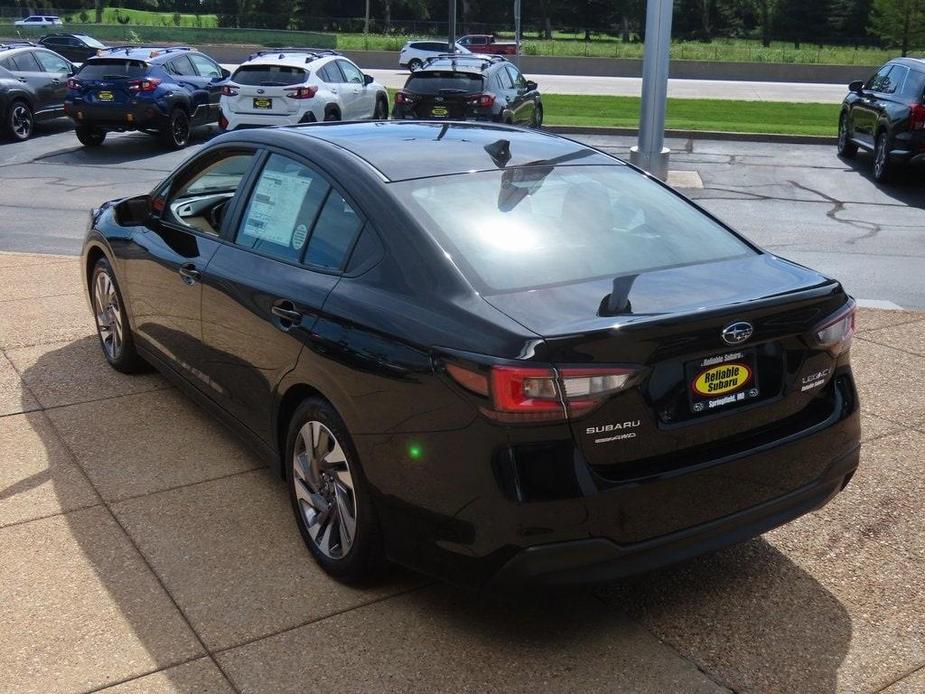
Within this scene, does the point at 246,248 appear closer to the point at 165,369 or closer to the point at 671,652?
the point at 165,369

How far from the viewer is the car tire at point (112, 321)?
6.09 m

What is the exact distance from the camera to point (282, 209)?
4.47 m

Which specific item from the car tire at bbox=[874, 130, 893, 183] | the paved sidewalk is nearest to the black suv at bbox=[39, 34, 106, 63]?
the car tire at bbox=[874, 130, 893, 183]

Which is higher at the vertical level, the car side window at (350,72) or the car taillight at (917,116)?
the car side window at (350,72)

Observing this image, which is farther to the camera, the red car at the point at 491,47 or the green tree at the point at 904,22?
the red car at the point at 491,47

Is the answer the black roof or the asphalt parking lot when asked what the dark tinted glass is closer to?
the black roof

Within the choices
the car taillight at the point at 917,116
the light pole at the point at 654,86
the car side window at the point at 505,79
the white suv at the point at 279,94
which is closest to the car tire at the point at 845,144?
the car taillight at the point at 917,116

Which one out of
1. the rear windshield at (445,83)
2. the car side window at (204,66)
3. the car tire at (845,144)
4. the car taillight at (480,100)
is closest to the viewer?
the car tire at (845,144)

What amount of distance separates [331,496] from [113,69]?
17.2 meters

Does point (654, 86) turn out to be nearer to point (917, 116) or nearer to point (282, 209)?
point (917, 116)

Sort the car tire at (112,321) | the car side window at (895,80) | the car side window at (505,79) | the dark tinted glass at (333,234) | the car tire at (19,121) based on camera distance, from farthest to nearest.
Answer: the car tire at (19,121) < the car side window at (505,79) < the car side window at (895,80) < the car tire at (112,321) < the dark tinted glass at (333,234)

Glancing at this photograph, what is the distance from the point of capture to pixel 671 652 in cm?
351

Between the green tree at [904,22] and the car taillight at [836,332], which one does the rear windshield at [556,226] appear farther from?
the green tree at [904,22]

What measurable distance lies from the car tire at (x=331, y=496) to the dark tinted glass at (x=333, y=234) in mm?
548
